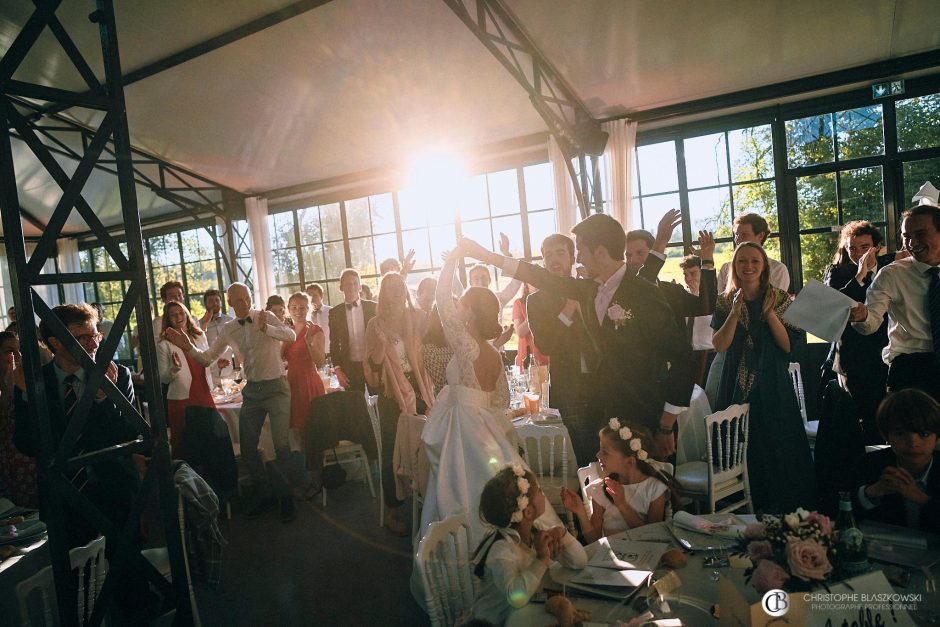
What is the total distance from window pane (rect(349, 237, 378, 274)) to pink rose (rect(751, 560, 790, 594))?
7691 millimetres

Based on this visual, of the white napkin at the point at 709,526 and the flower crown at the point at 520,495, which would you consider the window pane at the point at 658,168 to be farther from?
the flower crown at the point at 520,495

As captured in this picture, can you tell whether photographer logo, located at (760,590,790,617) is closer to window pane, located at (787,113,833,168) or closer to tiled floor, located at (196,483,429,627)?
tiled floor, located at (196,483,429,627)

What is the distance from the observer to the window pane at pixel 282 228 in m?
9.36

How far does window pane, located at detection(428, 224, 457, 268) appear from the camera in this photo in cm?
785

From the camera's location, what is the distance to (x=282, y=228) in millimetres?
9445

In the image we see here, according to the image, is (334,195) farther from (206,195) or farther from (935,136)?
(935,136)

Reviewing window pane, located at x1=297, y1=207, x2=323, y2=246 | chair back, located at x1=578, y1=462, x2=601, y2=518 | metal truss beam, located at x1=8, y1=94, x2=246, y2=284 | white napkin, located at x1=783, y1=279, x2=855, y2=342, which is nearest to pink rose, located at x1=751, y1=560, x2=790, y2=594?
chair back, located at x1=578, y1=462, x2=601, y2=518

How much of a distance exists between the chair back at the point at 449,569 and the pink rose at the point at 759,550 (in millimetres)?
830

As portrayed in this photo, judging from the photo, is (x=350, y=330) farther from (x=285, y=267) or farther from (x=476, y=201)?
(x=285, y=267)

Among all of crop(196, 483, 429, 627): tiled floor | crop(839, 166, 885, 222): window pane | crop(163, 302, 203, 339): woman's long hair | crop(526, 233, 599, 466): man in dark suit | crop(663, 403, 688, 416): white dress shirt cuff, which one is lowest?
crop(196, 483, 429, 627): tiled floor

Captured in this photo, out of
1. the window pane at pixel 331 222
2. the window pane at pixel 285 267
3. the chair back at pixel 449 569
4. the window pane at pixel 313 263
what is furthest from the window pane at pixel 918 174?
the window pane at pixel 285 267

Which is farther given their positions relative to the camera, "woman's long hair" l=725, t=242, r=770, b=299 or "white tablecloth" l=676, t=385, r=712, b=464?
"white tablecloth" l=676, t=385, r=712, b=464

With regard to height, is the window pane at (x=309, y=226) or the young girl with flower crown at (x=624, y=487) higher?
the window pane at (x=309, y=226)

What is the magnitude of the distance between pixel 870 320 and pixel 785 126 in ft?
12.8
